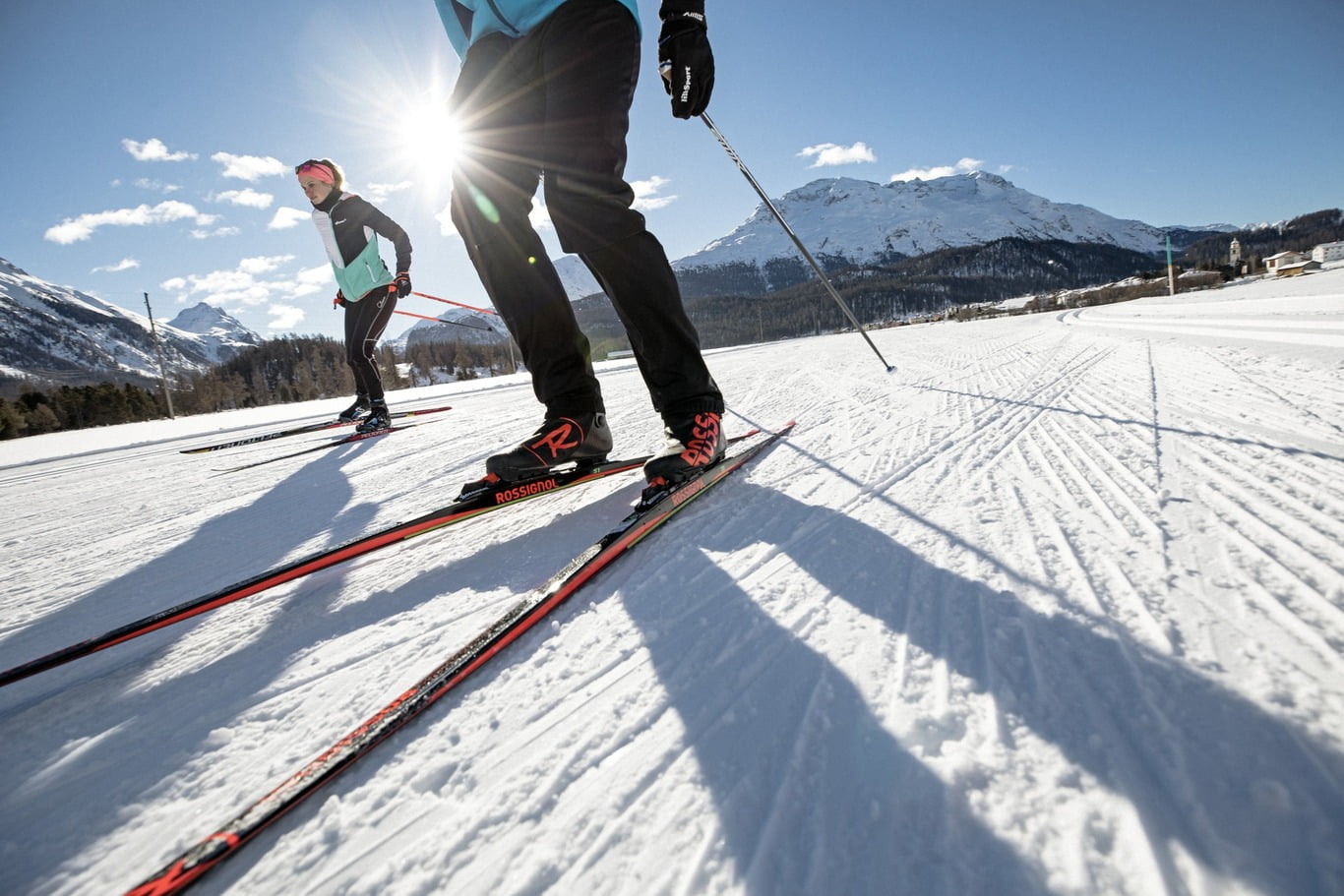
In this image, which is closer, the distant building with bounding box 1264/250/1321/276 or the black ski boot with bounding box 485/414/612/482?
the black ski boot with bounding box 485/414/612/482

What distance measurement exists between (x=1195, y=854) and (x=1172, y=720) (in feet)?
0.53

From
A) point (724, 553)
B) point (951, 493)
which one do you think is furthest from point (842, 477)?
point (724, 553)

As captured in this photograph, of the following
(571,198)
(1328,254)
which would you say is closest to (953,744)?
(571,198)

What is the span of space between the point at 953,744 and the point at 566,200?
1.55 meters

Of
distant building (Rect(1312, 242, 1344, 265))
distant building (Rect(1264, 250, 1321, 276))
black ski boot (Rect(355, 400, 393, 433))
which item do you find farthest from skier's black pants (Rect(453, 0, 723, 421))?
distant building (Rect(1312, 242, 1344, 265))

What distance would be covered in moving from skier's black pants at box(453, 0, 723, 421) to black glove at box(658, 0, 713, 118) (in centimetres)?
15

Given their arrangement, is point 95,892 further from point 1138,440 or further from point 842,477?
point 1138,440

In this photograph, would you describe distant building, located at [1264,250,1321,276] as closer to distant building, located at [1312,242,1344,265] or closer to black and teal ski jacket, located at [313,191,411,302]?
distant building, located at [1312,242,1344,265]

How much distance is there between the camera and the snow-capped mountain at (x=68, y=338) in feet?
468

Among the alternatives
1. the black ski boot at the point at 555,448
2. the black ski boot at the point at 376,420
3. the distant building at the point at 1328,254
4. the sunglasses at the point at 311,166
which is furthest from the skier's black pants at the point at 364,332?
the distant building at the point at 1328,254

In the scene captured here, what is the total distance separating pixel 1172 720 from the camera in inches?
22.8

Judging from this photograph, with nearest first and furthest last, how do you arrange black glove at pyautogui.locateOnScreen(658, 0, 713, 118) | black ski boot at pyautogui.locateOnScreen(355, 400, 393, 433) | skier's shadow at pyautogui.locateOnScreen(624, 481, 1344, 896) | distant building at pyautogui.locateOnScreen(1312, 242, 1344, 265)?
skier's shadow at pyautogui.locateOnScreen(624, 481, 1344, 896), black glove at pyautogui.locateOnScreen(658, 0, 713, 118), black ski boot at pyautogui.locateOnScreen(355, 400, 393, 433), distant building at pyautogui.locateOnScreen(1312, 242, 1344, 265)

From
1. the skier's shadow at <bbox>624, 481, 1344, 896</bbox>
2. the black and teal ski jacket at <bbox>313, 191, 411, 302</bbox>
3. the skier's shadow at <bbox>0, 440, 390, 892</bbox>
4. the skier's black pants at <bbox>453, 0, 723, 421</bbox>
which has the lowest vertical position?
the skier's shadow at <bbox>624, 481, 1344, 896</bbox>

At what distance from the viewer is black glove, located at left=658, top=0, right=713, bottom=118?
172cm
